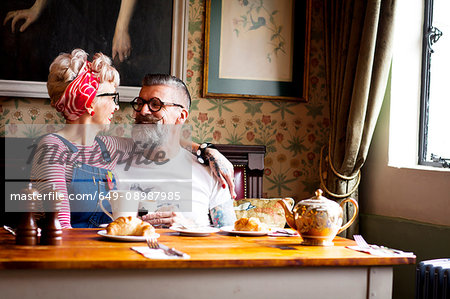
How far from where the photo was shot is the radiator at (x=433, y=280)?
2250 millimetres

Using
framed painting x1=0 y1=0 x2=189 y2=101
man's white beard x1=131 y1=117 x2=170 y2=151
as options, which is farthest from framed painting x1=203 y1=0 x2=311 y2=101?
man's white beard x1=131 y1=117 x2=170 y2=151

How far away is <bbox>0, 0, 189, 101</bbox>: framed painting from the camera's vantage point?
3.15 metres

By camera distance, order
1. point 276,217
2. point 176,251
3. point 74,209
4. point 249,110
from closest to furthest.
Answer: point 176,251, point 74,209, point 276,217, point 249,110

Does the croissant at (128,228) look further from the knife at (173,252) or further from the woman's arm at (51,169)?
the woman's arm at (51,169)

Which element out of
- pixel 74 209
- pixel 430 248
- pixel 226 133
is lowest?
pixel 430 248

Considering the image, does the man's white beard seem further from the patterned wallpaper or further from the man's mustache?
the patterned wallpaper

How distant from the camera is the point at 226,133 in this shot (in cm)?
354

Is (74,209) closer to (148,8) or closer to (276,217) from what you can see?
(276,217)

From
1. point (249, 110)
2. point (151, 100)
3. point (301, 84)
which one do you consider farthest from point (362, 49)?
point (151, 100)

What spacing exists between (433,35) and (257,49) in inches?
42.3

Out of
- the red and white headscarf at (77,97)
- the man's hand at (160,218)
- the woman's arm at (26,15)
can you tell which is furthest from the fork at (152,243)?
the woman's arm at (26,15)

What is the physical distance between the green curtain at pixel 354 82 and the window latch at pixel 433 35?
0.85 feet

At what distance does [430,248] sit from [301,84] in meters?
1.36

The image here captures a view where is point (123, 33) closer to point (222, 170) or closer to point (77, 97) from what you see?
point (77, 97)
